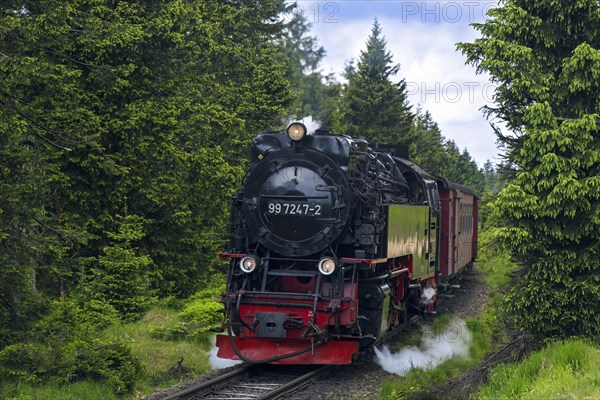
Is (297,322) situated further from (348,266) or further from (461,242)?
(461,242)

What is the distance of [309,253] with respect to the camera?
33.1ft

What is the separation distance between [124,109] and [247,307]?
6061mm

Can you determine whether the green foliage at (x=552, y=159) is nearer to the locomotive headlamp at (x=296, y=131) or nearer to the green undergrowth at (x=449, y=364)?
the green undergrowth at (x=449, y=364)

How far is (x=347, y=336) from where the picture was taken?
9.73 metres

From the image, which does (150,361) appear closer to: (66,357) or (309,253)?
(66,357)

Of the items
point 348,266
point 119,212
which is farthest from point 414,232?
point 119,212

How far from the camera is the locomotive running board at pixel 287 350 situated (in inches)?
378

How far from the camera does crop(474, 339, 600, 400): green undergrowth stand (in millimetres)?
7223

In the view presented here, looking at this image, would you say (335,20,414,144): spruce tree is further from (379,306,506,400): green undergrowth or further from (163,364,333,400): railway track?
(163,364,333,400): railway track

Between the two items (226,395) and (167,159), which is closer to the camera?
(226,395)

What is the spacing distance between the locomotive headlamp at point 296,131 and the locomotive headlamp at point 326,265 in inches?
74.3

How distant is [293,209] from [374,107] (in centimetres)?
2054

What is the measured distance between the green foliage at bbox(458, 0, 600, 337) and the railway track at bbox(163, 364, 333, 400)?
Answer: 3816 millimetres

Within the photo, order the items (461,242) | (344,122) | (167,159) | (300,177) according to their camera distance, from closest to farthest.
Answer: (300,177) → (167,159) → (461,242) → (344,122)
